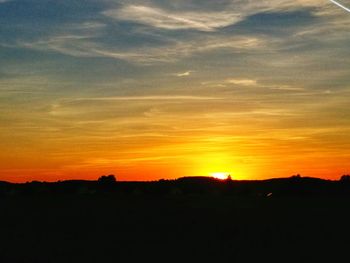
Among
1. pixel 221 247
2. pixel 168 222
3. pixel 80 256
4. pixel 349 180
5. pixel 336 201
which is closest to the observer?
pixel 80 256

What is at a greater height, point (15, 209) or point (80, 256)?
point (15, 209)

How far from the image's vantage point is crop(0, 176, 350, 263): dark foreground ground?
90.5 feet

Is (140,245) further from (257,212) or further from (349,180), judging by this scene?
(349,180)

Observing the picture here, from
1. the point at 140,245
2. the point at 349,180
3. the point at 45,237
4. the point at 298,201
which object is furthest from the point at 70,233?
the point at 349,180

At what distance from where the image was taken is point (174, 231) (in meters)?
33.8

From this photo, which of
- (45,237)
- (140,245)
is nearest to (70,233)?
(45,237)

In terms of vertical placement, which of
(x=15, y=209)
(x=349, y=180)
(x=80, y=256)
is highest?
(x=349, y=180)

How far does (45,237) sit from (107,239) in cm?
250

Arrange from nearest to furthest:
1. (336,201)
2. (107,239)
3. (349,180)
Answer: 1. (107,239)
2. (336,201)
3. (349,180)

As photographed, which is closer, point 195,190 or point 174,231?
point 174,231

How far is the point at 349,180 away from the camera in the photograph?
74000 mm

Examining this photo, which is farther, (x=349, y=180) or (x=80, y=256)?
(x=349, y=180)

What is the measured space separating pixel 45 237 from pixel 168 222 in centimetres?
649

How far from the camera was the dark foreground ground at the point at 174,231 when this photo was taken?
90.5 feet
